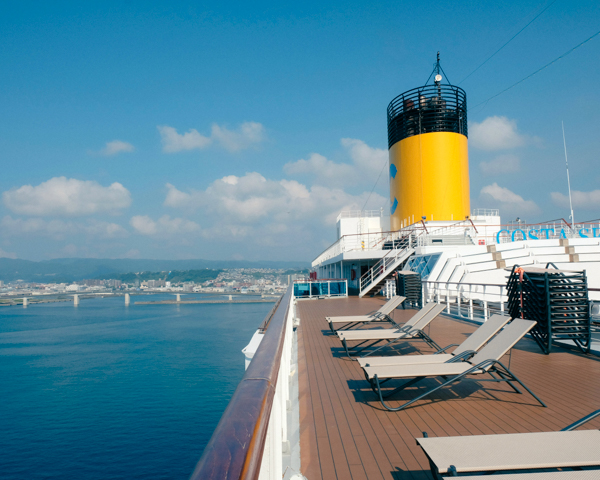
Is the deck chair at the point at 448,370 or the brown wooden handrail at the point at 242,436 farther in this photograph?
the deck chair at the point at 448,370

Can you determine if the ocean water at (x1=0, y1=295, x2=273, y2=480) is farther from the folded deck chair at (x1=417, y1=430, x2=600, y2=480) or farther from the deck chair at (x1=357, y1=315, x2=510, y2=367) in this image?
the folded deck chair at (x1=417, y1=430, x2=600, y2=480)

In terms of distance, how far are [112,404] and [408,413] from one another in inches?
922

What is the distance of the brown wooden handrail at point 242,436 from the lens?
731 millimetres

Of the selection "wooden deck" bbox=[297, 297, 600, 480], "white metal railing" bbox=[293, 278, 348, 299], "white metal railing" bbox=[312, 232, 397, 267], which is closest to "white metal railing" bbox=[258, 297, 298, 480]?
"wooden deck" bbox=[297, 297, 600, 480]

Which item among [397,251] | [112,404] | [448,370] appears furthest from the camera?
[112,404]

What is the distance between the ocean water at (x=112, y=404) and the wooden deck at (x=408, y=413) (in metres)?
12.5

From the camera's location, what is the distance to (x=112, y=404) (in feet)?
74.6

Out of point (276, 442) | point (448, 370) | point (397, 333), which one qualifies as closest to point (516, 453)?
point (276, 442)

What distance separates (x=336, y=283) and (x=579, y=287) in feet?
39.2

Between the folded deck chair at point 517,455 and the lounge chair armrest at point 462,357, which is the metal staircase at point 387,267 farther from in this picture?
the folded deck chair at point 517,455

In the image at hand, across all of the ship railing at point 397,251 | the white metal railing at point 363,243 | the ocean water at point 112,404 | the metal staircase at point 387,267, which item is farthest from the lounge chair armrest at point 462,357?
the white metal railing at point 363,243

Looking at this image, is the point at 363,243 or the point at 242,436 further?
the point at 363,243

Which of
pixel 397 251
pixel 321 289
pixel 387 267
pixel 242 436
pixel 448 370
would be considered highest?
pixel 397 251

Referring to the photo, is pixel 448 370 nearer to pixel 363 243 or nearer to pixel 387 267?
pixel 387 267
